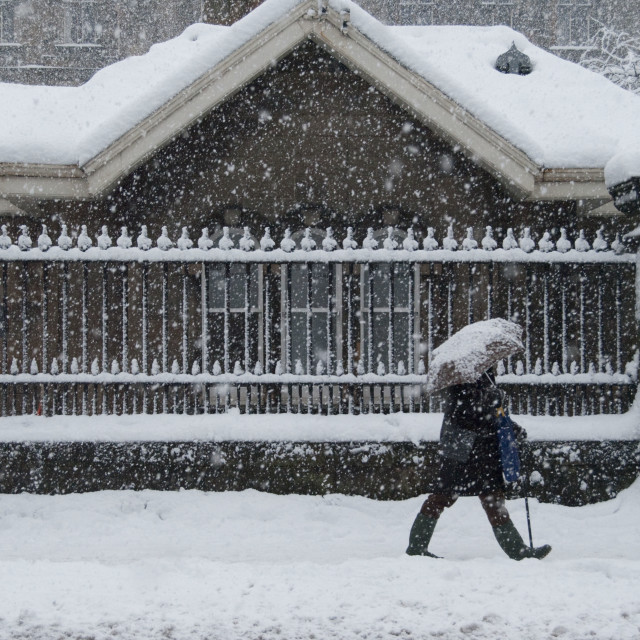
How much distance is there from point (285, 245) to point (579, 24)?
73.0ft

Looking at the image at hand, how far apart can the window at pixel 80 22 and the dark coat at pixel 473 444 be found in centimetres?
2305

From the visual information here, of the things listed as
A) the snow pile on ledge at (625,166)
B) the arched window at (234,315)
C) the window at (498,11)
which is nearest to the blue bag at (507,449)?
the snow pile on ledge at (625,166)

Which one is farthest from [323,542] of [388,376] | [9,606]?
[9,606]

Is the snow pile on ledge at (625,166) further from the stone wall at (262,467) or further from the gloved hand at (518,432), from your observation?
the gloved hand at (518,432)

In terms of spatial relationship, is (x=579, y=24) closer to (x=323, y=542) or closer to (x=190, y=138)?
(x=190, y=138)

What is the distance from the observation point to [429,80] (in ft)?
23.4

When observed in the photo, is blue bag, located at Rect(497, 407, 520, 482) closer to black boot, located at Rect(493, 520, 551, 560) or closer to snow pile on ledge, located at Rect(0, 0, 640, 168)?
black boot, located at Rect(493, 520, 551, 560)

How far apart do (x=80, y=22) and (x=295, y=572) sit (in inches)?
952

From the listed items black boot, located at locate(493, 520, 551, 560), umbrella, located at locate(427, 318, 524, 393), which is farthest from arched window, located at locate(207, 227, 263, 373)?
black boot, located at locate(493, 520, 551, 560)

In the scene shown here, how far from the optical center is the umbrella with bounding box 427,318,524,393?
4.35 m

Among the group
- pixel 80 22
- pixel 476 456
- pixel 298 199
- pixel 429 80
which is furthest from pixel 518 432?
pixel 80 22

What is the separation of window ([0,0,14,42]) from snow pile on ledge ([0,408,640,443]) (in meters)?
21.9

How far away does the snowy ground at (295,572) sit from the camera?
3.40 m

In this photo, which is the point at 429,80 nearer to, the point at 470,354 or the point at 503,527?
the point at 470,354
